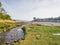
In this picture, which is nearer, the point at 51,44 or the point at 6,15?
the point at 51,44

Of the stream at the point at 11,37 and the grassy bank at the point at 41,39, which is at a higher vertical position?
the grassy bank at the point at 41,39

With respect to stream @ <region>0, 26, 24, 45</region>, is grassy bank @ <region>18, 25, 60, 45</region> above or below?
above

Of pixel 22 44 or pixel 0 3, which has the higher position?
pixel 0 3

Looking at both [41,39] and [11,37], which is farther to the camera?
[11,37]

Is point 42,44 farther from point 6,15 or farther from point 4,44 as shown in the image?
point 6,15

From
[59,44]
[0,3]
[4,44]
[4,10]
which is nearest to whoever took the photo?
[59,44]

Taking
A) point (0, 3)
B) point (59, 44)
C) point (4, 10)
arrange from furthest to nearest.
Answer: point (4, 10) → point (0, 3) → point (59, 44)

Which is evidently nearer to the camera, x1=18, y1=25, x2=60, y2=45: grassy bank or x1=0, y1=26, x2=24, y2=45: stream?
x1=18, y1=25, x2=60, y2=45: grassy bank

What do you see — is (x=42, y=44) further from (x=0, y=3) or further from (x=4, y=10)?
(x=4, y=10)

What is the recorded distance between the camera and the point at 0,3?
11612 cm

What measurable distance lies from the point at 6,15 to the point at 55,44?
349 ft

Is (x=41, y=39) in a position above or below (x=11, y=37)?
above

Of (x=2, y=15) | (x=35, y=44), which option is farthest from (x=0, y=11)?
(x=35, y=44)

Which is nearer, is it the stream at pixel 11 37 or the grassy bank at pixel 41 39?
the grassy bank at pixel 41 39
